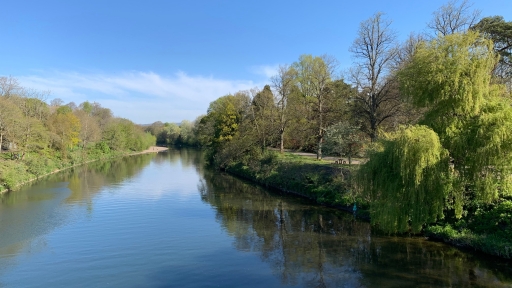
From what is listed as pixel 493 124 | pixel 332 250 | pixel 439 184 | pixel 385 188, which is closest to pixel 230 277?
pixel 332 250

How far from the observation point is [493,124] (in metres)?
13.7

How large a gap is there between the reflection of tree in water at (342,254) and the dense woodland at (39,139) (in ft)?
85.3

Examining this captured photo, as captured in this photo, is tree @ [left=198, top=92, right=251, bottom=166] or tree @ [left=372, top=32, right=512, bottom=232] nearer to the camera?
tree @ [left=372, top=32, right=512, bottom=232]

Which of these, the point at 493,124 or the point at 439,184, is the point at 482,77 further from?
the point at 439,184

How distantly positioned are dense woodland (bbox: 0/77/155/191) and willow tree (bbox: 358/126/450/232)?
32.5 meters

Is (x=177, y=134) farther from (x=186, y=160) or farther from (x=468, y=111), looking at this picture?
(x=468, y=111)

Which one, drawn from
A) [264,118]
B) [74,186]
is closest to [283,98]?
[264,118]

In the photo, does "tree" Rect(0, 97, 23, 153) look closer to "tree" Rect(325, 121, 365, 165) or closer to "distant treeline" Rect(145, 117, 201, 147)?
"tree" Rect(325, 121, 365, 165)

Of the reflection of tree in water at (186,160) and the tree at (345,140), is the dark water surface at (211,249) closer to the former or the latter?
the tree at (345,140)

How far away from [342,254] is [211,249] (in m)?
6.14

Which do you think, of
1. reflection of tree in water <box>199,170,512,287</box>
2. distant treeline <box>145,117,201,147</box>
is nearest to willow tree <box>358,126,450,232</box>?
reflection of tree in water <box>199,170,512,287</box>

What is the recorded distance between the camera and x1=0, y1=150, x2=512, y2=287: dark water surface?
1213 centimetres

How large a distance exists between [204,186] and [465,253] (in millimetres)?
25155

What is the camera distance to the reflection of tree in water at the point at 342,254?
11.9 meters
